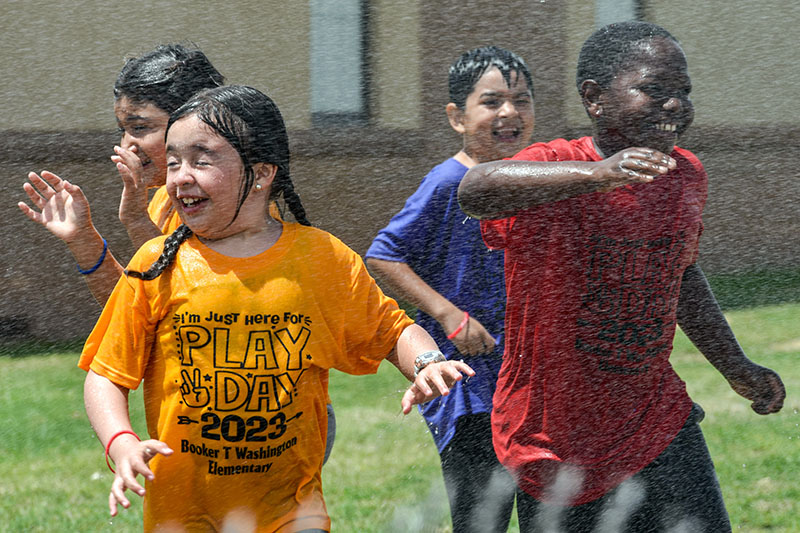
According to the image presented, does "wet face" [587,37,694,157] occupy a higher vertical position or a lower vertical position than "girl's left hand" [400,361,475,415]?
higher

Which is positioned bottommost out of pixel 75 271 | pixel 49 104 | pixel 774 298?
pixel 774 298

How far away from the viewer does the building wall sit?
7.78 meters

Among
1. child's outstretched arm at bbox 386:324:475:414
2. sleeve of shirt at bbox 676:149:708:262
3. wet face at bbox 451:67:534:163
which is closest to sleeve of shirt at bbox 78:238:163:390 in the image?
child's outstretched arm at bbox 386:324:475:414

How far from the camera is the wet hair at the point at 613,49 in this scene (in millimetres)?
2500

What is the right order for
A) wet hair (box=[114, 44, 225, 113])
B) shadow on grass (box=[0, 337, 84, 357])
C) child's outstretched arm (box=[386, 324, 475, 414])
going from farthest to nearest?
shadow on grass (box=[0, 337, 84, 357]) < wet hair (box=[114, 44, 225, 113]) < child's outstretched arm (box=[386, 324, 475, 414])

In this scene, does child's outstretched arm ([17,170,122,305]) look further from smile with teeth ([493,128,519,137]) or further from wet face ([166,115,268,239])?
smile with teeth ([493,128,519,137])

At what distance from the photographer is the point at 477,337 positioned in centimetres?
292

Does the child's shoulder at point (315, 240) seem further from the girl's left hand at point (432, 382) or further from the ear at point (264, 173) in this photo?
the girl's left hand at point (432, 382)

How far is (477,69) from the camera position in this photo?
3.54 meters

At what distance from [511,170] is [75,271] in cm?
601

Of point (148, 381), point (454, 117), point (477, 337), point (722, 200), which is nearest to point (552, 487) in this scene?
point (477, 337)

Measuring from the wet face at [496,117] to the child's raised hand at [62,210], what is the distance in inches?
47.3

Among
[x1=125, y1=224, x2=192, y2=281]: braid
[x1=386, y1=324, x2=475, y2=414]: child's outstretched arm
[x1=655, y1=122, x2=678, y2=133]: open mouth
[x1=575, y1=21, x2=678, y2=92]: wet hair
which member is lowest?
[x1=386, y1=324, x2=475, y2=414]: child's outstretched arm

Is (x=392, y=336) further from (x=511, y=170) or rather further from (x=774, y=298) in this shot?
(x=774, y=298)
